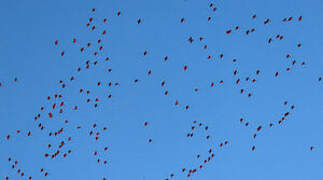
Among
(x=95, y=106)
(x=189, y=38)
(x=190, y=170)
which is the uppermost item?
(x=189, y=38)

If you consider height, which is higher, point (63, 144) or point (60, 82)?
point (60, 82)

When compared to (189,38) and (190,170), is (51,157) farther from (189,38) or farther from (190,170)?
(189,38)

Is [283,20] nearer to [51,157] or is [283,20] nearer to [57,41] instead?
[57,41]

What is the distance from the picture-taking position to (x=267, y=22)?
6840 mm

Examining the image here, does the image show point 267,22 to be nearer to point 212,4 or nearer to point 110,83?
point 212,4

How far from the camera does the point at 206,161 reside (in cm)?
677

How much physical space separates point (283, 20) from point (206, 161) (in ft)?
6.52

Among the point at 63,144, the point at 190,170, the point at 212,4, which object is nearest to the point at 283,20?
the point at 212,4

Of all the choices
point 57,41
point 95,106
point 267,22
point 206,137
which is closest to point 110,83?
point 95,106

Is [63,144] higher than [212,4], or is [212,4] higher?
[212,4]

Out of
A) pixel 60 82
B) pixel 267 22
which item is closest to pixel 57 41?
pixel 60 82

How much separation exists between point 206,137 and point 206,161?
0.30 meters

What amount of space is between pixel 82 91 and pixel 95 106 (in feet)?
0.85

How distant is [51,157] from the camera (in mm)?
7004
